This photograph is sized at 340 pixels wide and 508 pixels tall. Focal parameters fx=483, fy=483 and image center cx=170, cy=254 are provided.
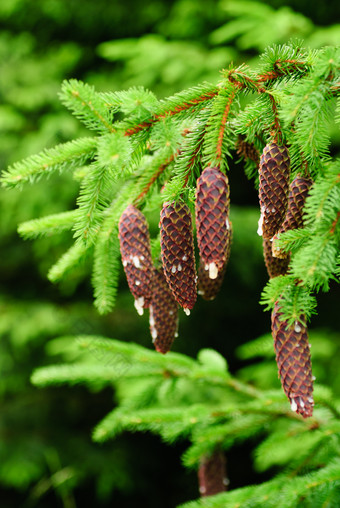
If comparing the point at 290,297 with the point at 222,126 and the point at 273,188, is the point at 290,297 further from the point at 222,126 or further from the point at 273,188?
the point at 222,126

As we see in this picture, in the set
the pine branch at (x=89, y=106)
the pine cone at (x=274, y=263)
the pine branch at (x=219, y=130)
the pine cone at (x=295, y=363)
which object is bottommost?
the pine cone at (x=295, y=363)

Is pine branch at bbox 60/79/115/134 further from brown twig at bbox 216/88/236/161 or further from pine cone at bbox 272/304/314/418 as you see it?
pine cone at bbox 272/304/314/418

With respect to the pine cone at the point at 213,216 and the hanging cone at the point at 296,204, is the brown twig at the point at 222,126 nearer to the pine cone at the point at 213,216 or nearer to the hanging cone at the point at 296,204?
the pine cone at the point at 213,216

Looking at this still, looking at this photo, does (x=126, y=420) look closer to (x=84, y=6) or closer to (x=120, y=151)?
(x=120, y=151)

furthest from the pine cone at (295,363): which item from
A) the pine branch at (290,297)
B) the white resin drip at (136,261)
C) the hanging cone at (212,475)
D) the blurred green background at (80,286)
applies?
the blurred green background at (80,286)

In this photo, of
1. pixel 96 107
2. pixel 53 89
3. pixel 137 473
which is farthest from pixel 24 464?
pixel 96 107

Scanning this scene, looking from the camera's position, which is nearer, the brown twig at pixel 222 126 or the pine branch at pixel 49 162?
the brown twig at pixel 222 126
